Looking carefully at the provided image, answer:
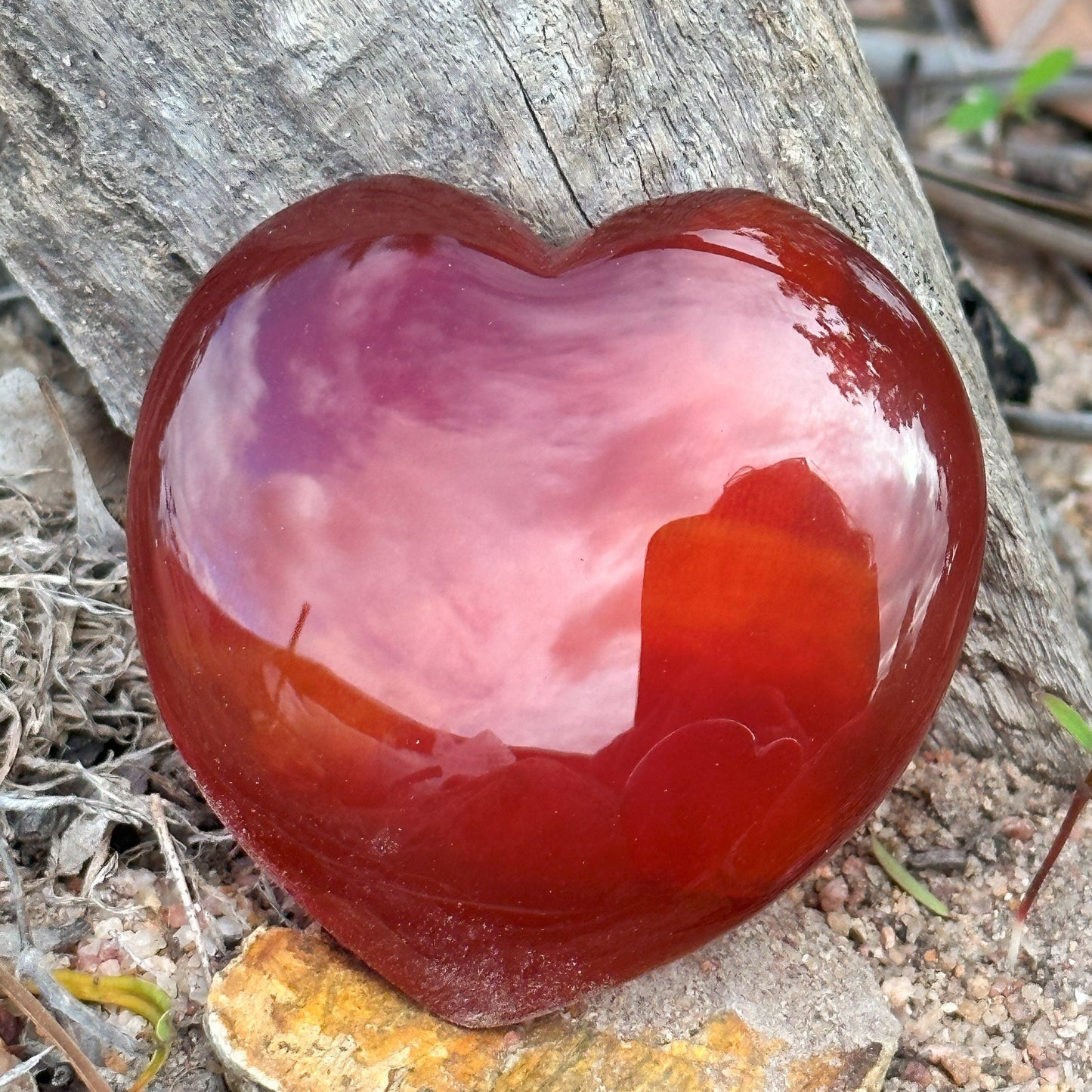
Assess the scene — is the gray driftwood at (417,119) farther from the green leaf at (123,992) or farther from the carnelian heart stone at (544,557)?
the green leaf at (123,992)

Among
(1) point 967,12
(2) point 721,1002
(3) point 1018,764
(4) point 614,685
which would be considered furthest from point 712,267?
(1) point 967,12

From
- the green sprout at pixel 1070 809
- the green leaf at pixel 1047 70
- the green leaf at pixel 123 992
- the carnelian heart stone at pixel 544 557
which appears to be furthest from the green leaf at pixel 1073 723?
the green leaf at pixel 1047 70

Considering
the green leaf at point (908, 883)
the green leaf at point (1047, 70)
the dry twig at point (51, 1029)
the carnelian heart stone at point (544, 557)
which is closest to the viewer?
the carnelian heart stone at point (544, 557)

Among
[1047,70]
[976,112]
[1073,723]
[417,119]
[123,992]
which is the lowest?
[123,992]

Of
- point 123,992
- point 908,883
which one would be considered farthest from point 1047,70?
point 123,992

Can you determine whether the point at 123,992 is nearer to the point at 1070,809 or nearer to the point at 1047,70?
the point at 1070,809
